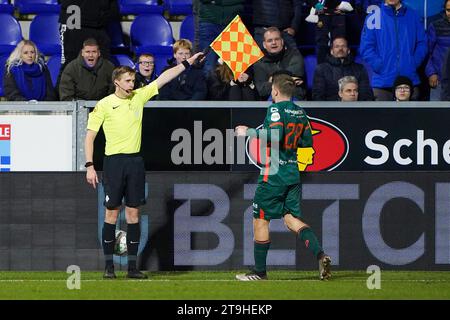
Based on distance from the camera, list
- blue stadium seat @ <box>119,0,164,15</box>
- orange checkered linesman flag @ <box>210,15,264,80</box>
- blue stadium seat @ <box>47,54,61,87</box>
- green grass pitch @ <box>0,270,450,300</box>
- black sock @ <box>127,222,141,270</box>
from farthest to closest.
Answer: blue stadium seat @ <box>119,0,164,15</box> → blue stadium seat @ <box>47,54,61,87</box> → orange checkered linesman flag @ <box>210,15,264,80</box> → black sock @ <box>127,222,141,270</box> → green grass pitch @ <box>0,270,450,300</box>

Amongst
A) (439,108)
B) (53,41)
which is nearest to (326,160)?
(439,108)

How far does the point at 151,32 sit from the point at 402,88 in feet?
14.7

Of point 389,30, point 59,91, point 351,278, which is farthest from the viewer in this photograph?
point 389,30

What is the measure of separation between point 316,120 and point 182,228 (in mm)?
1789

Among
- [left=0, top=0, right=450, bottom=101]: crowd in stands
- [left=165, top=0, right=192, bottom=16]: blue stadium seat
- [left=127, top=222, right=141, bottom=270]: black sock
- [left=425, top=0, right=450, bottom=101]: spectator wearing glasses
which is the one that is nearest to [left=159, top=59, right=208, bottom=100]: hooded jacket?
[left=0, top=0, right=450, bottom=101]: crowd in stands

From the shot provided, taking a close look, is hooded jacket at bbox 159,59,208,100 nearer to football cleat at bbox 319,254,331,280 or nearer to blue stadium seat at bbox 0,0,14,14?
football cleat at bbox 319,254,331,280

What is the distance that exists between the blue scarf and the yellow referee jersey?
8.00ft

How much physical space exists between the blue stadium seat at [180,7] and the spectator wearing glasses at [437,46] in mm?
3621

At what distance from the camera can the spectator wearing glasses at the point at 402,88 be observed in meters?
13.8

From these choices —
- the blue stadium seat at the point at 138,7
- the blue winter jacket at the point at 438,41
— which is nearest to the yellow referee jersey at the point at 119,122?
the blue winter jacket at the point at 438,41

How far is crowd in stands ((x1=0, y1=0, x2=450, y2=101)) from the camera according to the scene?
13703 millimetres

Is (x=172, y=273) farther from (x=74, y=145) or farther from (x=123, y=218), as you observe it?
(x=74, y=145)

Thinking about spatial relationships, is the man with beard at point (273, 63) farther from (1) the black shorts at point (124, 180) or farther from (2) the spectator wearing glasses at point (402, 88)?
(1) the black shorts at point (124, 180)

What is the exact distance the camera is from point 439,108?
13.0 metres
